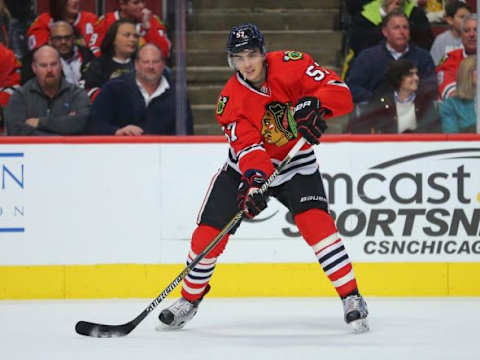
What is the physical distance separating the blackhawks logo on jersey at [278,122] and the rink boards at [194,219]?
3.55 feet

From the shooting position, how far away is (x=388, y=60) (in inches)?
214

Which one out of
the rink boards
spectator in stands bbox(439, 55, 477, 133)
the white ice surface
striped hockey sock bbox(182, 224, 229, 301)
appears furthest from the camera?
spectator in stands bbox(439, 55, 477, 133)

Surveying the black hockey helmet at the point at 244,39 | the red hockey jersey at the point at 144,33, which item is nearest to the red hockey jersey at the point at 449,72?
the red hockey jersey at the point at 144,33

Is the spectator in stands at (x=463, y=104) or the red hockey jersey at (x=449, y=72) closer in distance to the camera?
the spectator in stands at (x=463, y=104)

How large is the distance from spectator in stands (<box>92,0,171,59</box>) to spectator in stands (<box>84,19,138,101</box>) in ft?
0.09

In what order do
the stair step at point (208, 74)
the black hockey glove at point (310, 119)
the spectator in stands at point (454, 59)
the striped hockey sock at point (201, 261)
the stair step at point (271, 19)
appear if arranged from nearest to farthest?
the black hockey glove at point (310, 119) < the striped hockey sock at point (201, 261) < the spectator in stands at point (454, 59) < the stair step at point (208, 74) < the stair step at point (271, 19)

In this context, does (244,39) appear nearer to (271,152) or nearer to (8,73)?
(271,152)

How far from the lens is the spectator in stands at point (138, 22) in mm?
5473

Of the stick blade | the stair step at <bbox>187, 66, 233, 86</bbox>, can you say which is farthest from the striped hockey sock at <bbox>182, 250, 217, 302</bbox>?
the stair step at <bbox>187, 66, 233, 86</bbox>

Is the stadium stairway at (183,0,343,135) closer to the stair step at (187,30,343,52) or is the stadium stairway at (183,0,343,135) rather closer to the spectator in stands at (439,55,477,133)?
the stair step at (187,30,343,52)

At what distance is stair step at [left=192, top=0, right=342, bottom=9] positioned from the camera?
567 centimetres

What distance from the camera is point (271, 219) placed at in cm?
501

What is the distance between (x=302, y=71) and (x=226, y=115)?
35cm

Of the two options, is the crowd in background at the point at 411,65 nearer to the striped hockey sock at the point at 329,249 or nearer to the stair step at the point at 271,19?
the stair step at the point at 271,19
